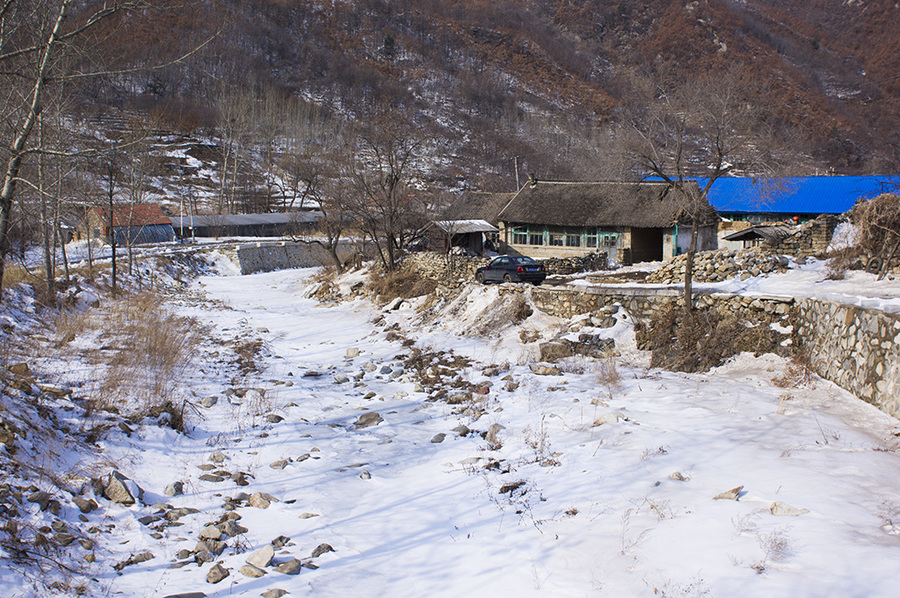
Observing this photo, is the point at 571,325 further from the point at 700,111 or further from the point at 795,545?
the point at 795,545

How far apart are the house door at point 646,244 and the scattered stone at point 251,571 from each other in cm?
3138

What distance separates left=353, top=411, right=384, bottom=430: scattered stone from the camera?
10.7m

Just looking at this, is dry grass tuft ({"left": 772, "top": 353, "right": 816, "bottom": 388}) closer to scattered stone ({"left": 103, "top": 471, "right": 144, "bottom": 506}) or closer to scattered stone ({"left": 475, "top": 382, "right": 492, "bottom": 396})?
scattered stone ({"left": 475, "top": 382, "right": 492, "bottom": 396})

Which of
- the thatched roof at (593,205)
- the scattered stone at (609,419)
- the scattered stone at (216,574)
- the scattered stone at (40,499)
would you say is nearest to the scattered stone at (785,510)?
the scattered stone at (609,419)

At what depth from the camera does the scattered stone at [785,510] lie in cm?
604

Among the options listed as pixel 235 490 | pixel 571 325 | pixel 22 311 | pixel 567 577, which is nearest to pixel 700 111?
pixel 571 325

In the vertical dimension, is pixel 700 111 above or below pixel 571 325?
above

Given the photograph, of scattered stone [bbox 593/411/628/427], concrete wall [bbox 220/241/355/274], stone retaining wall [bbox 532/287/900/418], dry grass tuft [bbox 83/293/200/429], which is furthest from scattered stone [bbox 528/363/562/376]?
concrete wall [bbox 220/241/355/274]

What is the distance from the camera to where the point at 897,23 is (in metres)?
154

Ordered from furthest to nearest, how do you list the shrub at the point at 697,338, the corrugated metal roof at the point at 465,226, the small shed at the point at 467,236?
the small shed at the point at 467,236
the corrugated metal roof at the point at 465,226
the shrub at the point at 697,338

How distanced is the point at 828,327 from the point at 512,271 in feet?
39.5

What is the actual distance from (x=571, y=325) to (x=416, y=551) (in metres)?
10.5

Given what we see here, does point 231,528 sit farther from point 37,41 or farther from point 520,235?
point 520,235

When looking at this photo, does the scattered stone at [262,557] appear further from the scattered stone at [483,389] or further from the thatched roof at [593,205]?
the thatched roof at [593,205]
